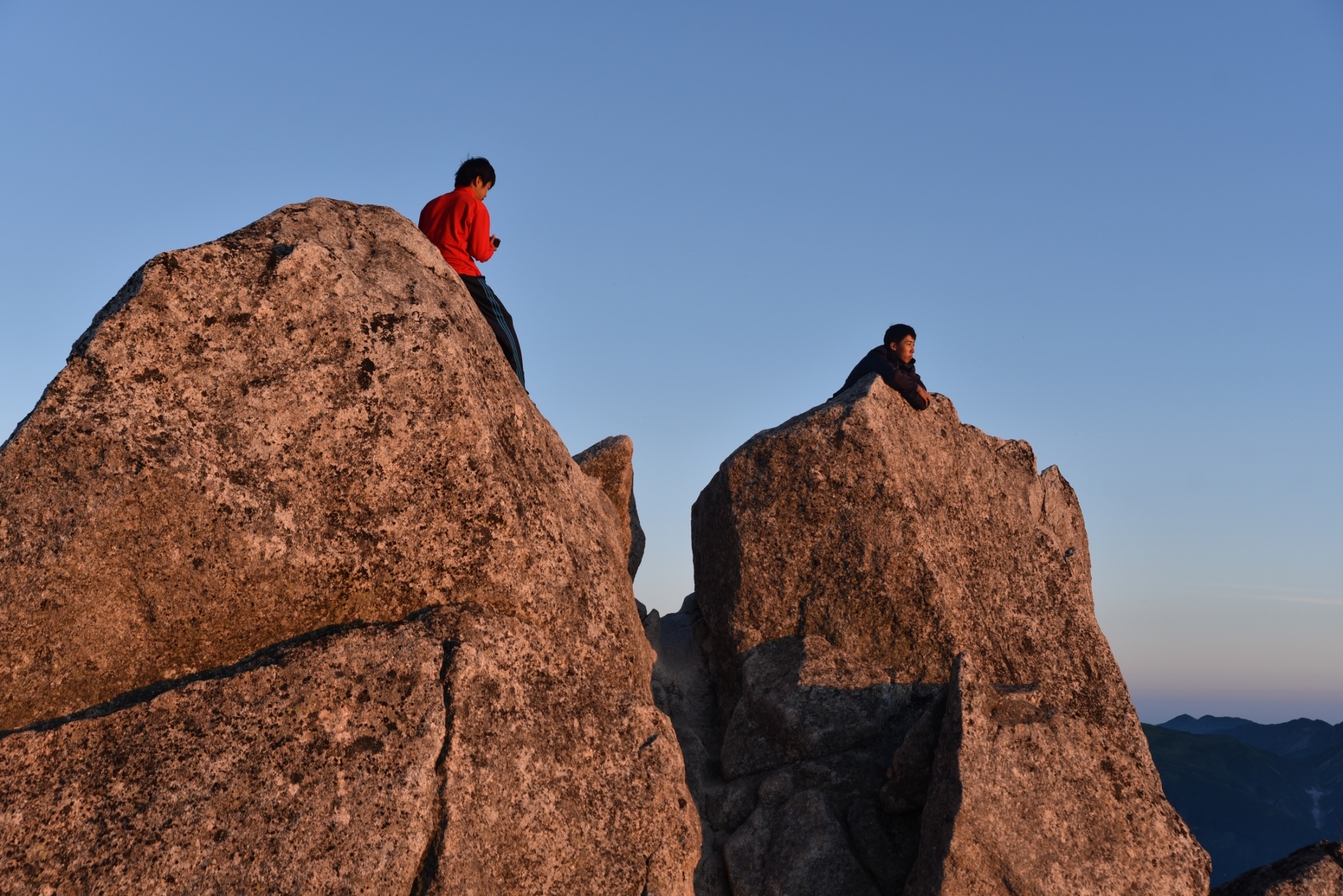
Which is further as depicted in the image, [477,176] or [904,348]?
[904,348]

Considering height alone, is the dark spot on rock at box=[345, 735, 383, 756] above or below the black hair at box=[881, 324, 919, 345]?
below

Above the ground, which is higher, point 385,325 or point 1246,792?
point 385,325

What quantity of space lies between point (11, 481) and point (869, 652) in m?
9.40

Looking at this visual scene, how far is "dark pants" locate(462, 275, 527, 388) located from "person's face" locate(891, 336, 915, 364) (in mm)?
5923

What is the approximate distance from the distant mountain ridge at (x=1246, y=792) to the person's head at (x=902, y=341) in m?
94.7

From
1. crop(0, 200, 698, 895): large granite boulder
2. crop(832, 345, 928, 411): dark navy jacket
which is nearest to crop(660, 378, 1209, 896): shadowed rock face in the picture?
crop(832, 345, 928, 411): dark navy jacket

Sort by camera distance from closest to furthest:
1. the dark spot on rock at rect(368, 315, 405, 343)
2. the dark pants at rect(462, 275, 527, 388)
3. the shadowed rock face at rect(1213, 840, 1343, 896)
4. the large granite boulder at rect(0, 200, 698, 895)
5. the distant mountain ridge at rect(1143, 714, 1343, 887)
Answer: the large granite boulder at rect(0, 200, 698, 895) → the dark spot on rock at rect(368, 315, 405, 343) → the shadowed rock face at rect(1213, 840, 1343, 896) → the dark pants at rect(462, 275, 527, 388) → the distant mountain ridge at rect(1143, 714, 1343, 887)

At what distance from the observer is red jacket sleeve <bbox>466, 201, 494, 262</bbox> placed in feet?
43.1

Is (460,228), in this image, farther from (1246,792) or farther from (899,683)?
(1246,792)

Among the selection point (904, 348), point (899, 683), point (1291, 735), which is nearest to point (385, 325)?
point (899, 683)

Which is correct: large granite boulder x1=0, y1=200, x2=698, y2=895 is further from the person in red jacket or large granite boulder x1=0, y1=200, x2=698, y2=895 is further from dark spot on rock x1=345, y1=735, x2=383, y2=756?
the person in red jacket

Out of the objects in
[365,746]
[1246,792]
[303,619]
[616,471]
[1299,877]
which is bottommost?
[1246,792]

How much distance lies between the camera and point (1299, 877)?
10625 millimetres

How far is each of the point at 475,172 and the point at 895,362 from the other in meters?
6.82
